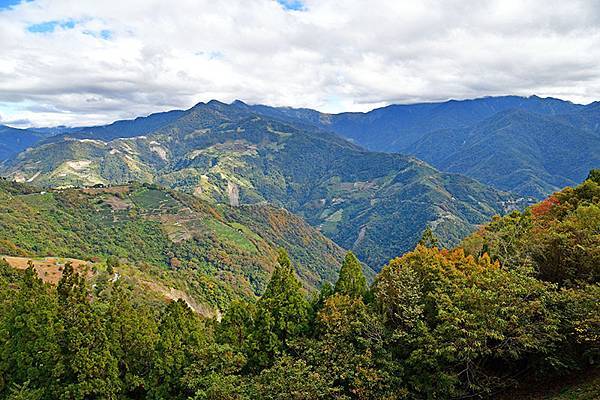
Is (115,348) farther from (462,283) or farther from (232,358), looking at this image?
(462,283)

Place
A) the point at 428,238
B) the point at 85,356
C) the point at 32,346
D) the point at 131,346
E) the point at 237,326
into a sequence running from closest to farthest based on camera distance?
1. the point at 85,356
2. the point at 32,346
3. the point at 131,346
4. the point at 237,326
5. the point at 428,238

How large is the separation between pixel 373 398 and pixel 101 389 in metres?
21.5

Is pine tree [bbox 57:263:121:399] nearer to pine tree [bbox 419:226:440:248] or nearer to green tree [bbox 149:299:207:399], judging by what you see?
green tree [bbox 149:299:207:399]

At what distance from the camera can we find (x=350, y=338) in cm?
3506

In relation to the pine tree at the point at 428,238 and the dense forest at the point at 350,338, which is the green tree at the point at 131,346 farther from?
the pine tree at the point at 428,238

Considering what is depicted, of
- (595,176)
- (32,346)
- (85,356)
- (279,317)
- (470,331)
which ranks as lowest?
(85,356)

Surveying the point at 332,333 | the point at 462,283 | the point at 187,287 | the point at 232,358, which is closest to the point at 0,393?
the point at 232,358

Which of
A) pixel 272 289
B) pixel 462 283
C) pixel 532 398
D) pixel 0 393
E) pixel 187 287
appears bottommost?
pixel 187 287

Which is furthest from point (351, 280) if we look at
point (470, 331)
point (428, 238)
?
point (428, 238)

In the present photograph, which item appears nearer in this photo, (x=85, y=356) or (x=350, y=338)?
(x=85, y=356)

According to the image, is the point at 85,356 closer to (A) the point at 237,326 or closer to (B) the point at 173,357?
(B) the point at 173,357

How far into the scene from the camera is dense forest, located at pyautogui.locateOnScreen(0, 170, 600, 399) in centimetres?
3005

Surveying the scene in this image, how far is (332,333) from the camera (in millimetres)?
36531

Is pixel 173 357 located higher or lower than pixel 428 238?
lower
